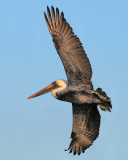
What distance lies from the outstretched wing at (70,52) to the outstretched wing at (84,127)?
4.26 feet

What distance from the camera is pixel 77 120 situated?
21609 mm

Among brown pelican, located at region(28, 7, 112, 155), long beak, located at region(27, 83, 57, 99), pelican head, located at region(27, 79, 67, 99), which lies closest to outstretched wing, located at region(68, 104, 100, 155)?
brown pelican, located at region(28, 7, 112, 155)

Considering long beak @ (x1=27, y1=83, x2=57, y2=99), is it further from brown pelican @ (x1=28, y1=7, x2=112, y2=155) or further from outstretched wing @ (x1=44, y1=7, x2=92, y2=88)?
outstretched wing @ (x1=44, y1=7, x2=92, y2=88)

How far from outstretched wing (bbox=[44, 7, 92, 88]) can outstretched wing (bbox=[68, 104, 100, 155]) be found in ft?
4.26

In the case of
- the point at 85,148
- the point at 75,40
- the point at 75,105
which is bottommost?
the point at 85,148

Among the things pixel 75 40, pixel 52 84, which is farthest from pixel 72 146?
pixel 75 40

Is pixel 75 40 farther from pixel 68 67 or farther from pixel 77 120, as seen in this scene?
pixel 77 120

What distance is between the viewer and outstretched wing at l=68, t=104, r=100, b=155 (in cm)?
2130

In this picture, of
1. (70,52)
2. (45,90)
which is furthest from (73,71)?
(45,90)

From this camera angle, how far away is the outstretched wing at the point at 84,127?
21.3 metres

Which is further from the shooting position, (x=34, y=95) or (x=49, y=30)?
(x=34, y=95)

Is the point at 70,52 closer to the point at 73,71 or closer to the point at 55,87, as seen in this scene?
the point at 73,71

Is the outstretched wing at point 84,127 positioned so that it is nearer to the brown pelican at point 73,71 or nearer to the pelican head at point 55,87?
the brown pelican at point 73,71

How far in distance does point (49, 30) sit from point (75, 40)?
1056mm
